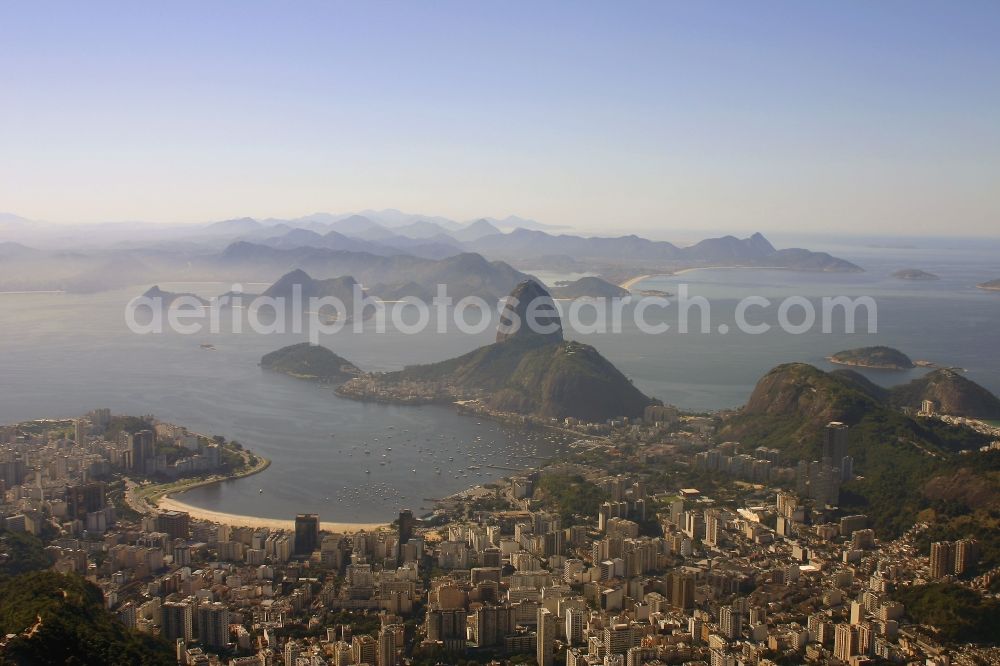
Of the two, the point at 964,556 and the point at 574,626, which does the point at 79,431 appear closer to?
the point at 574,626

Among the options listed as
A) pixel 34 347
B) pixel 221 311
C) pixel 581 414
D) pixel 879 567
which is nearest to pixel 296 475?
pixel 581 414

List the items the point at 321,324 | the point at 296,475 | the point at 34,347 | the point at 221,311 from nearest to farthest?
the point at 296,475 → the point at 34,347 → the point at 321,324 → the point at 221,311

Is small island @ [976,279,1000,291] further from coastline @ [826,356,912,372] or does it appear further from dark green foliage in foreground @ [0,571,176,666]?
dark green foliage in foreground @ [0,571,176,666]

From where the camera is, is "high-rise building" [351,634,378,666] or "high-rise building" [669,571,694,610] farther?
"high-rise building" [669,571,694,610]

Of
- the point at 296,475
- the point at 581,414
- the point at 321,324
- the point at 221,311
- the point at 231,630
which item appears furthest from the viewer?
the point at 221,311

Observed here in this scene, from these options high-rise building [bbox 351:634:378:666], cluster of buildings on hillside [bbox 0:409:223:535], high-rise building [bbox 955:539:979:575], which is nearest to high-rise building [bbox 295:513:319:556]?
cluster of buildings on hillside [bbox 0:409:223:535]

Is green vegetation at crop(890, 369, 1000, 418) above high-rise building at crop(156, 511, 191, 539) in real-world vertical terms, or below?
above

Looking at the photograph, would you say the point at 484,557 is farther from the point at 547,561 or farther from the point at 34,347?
the point at 34,347

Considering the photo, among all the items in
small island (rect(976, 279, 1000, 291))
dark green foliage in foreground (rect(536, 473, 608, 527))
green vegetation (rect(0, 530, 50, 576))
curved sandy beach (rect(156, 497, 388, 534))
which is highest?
small island (rect(976, 279, 1000, 291))
